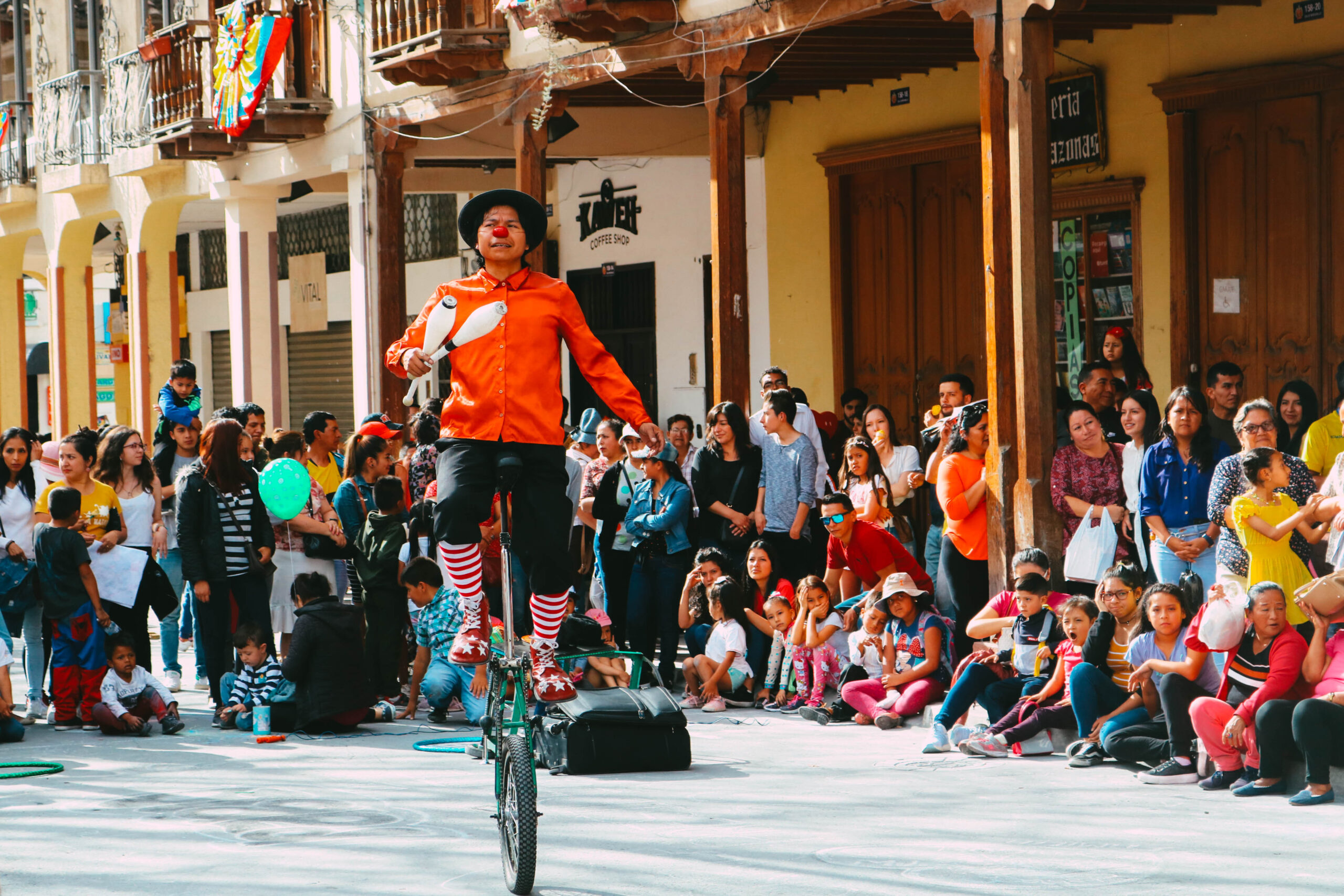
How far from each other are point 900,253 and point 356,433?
6.10 m

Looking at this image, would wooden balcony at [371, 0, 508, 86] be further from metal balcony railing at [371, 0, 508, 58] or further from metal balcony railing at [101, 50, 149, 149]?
metal balcony railing at [101, 50, 149, 149]

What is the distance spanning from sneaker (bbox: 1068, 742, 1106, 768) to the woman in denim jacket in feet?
10.8

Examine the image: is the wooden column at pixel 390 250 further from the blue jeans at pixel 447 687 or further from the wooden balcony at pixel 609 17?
the blue jeans at pixel 447 687

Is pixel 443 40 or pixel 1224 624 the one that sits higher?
pixel 443 40

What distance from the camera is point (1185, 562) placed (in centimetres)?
921

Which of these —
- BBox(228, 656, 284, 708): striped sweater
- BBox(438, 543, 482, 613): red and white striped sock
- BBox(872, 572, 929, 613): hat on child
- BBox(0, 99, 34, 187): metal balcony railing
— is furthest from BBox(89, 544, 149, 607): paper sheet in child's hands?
BBox(0, 99, 34, 187): metal balcony railing

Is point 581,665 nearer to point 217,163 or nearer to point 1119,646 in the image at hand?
point 1119,646

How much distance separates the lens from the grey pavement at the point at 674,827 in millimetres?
6473

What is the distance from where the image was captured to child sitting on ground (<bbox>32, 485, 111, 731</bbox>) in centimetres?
1044

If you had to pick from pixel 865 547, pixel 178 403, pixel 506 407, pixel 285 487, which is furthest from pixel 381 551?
pixel 506 407

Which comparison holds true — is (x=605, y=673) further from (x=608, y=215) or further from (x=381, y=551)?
(x=608, y=215)

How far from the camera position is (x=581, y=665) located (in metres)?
10.5

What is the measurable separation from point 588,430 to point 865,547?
267 centimetres

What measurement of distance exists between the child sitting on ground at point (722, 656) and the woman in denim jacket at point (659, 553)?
30 centimetres
